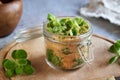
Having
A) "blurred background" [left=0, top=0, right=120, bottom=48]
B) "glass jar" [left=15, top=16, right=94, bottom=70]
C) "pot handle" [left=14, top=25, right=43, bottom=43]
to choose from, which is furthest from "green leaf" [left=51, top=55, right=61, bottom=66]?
"blurred background" [left=0, top=0, right=120, bottom=48]

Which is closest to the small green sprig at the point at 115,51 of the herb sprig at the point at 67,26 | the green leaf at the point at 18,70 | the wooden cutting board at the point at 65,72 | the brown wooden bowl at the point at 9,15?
the wooden cutting board at the point at 65,72

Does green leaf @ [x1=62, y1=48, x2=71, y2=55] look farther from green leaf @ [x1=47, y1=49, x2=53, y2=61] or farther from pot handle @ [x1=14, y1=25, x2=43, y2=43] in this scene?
pot handle @ [x1=14, y1=25, x2=43, y2=43]

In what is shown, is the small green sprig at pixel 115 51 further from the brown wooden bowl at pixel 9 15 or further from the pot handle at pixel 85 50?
the brown wooden bowl at pixel 9 15

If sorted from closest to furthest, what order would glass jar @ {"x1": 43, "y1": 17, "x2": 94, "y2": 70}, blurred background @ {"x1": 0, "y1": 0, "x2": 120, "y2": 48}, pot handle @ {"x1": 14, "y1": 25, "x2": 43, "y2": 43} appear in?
glass jar @ {"x1": 43, "y1": 17, "x2": 94, "y2": 70}, pot handle @ {"x1": 14, "y1": 25, "x2": 43, "y2": 43}, blurred background @ {"x1": 0, "y1": 0, "x2": 120, "y2": 48}

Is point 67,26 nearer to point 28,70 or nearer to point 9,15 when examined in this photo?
point 28,70

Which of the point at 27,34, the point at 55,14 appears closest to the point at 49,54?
the point at 27,34

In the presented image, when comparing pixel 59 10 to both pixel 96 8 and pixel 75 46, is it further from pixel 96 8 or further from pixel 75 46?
pixel 75 46
